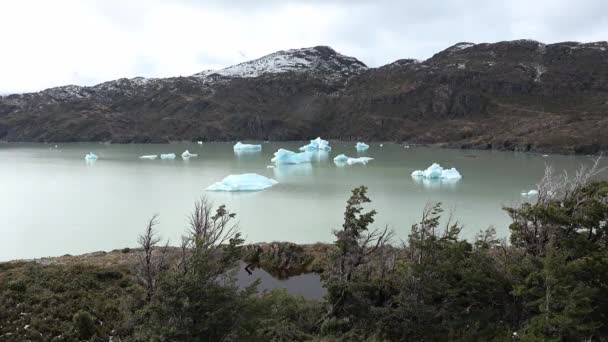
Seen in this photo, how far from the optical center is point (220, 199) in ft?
74.9

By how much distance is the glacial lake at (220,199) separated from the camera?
16.7 metres

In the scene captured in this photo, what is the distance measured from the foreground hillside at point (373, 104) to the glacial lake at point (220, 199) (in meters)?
31.9

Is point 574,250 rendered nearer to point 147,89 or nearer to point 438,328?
point 438,328

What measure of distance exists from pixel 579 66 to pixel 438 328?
3771 inches

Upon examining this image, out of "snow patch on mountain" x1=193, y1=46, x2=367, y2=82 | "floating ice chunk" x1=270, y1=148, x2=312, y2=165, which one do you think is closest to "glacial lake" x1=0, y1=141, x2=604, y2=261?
"floating ice chunk" x1=270, y1=148, x2=312, y2=165

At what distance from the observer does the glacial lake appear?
16.7 meters

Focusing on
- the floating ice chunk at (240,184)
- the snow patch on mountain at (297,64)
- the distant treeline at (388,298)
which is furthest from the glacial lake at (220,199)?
the snow patch on mountain at (297,64)

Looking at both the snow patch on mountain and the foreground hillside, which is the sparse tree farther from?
the snow patch on mountain

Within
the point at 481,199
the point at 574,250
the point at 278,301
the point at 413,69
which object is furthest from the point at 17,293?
the point at 413,69

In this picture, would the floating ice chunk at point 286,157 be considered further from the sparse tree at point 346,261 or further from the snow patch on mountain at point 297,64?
the snow patch on mountain at point 297,64

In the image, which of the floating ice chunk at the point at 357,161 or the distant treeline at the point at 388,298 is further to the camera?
the floating ice chunk at the point at 357,161

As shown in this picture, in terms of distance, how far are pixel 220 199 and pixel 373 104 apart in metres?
68.1

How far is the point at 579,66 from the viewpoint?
284 feet

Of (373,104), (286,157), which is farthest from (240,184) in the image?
(373,104)
